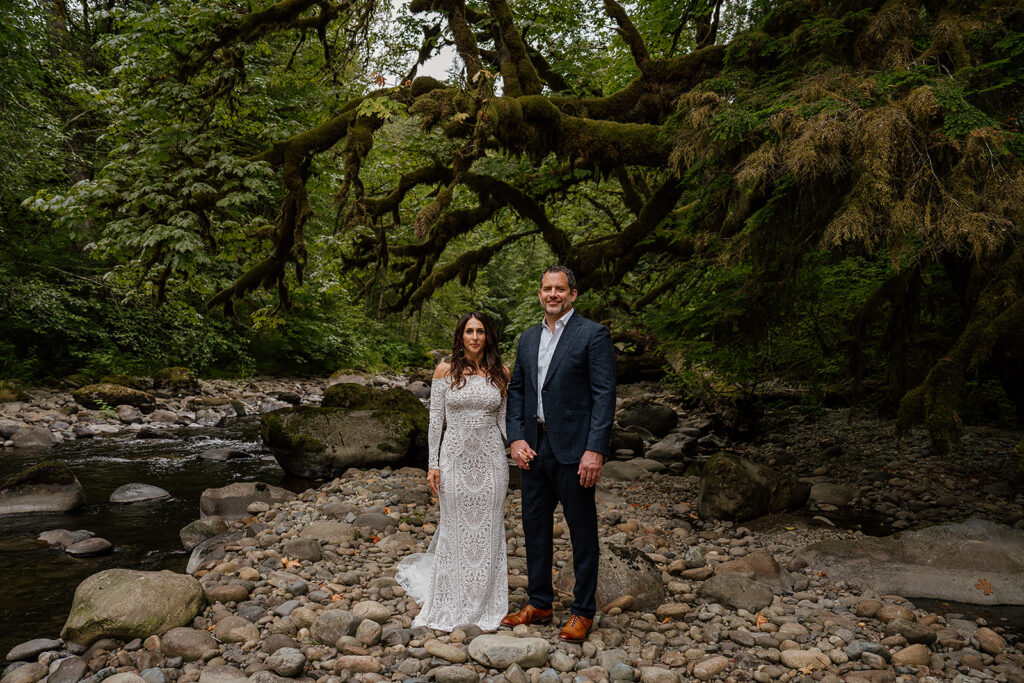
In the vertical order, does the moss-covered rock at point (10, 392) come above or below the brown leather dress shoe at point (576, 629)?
above

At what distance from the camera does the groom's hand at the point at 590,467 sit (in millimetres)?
3574

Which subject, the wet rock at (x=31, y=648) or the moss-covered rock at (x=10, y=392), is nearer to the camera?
the wet rock at (x=31, y=648)

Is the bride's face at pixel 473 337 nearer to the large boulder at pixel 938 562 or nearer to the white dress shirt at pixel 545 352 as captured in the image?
the white dress shirt at pixel 545 352

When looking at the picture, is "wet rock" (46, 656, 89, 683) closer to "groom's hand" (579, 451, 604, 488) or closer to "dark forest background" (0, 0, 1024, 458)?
"groom's hand" (579, 451, 604, 488)

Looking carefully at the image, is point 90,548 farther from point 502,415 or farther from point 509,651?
point 509,651

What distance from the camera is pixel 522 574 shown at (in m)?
4.95

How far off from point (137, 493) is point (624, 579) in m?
6.85

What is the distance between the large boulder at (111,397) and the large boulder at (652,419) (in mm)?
11234

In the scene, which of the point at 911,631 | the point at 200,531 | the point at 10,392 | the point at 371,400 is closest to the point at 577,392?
the point at 911,631

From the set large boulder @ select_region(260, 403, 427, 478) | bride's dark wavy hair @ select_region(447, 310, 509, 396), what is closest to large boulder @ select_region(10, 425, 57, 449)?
large boulder @ select_region(260, 403, 427, 478)

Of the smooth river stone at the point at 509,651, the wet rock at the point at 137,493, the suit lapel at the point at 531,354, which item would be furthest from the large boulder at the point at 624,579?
the wet rock at the point at 137,493

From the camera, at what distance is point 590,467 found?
357cm

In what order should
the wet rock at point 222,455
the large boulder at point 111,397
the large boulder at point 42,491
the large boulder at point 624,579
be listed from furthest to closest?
the large boulder at point 111,397 < the wet rock at point 222,455 < the large boulder at point 42,491 < the large boulder at point 624,579

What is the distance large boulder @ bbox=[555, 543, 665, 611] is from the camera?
14.2 ft
